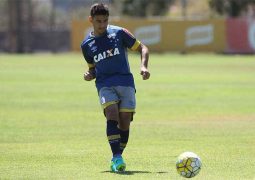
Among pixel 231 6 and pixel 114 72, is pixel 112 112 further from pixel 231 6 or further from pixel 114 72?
pixel 231 6

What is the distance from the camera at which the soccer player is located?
10727 millimetres

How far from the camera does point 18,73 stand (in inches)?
1342

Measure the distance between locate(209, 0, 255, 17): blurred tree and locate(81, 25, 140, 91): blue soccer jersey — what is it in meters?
46.6

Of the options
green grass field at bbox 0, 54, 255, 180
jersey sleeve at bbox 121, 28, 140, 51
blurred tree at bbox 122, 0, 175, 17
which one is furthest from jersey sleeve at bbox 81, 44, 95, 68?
blurred tree at bbox 122, 0, 175, 17

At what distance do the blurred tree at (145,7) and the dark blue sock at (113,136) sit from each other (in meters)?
50.4

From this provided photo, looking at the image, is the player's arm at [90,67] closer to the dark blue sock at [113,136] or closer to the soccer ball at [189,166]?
the dark blue sock at [113,136]

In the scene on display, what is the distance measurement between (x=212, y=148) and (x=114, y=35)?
9.76 ft

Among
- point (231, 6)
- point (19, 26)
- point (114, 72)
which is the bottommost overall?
point (19, 26)

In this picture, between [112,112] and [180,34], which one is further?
[180,34]

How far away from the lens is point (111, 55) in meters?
10.8

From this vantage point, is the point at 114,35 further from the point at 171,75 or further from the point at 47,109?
the point at 171,75

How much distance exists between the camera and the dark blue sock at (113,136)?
1056 centimetres

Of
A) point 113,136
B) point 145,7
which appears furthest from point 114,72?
point 145,7

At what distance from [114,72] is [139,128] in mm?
5369
